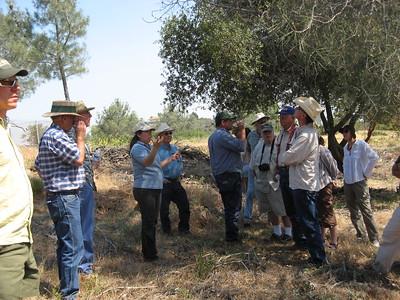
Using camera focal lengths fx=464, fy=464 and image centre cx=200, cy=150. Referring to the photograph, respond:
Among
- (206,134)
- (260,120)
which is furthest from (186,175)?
(206,134)

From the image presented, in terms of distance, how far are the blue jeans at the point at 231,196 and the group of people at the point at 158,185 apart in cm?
1

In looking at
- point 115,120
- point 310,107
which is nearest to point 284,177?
point 310,107

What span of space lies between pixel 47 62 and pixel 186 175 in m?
16.7

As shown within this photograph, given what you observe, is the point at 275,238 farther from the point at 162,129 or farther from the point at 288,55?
the point at 288,55

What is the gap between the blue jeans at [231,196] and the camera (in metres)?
6.40

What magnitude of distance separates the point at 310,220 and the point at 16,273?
3.34 metres

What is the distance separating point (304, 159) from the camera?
16.9 feet

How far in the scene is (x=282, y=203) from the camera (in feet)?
21.7

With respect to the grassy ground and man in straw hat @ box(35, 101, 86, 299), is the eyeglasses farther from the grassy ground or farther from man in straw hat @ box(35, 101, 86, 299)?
the grassy ground

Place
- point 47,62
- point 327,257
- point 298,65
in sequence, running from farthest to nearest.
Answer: point 47,62 → point 298,65 → point 327,257

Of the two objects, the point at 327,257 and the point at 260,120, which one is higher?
the point at 260,120

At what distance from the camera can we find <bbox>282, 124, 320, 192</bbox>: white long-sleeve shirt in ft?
16.7

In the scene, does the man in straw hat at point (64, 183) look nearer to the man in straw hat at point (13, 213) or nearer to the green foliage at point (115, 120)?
the man in straw hat at point (13, 213)

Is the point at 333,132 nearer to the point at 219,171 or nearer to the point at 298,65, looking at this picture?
the point at 298,65
